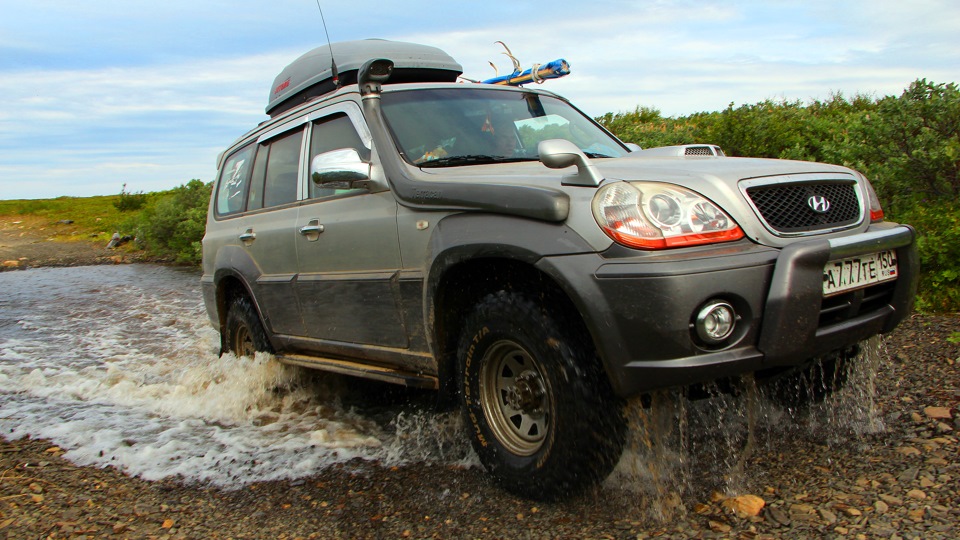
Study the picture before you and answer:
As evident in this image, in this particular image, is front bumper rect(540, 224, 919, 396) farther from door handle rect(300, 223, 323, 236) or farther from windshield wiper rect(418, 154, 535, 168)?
door handle rect(300, 223, 323, 236)

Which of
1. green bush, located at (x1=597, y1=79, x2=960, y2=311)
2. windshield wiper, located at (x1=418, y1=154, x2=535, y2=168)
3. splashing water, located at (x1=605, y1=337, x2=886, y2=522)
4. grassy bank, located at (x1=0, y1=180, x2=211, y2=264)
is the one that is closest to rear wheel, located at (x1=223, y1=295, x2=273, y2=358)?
windshield wiper, located at (x1=418, y1=154, x2=535, y2=168)

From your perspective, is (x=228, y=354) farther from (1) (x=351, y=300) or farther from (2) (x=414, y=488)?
(2) (x=414, y=488)

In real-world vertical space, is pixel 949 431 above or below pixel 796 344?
below

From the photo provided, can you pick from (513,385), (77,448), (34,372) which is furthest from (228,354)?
(513,385)

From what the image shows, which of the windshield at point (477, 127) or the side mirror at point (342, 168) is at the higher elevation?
the windshield at point (477, 127)

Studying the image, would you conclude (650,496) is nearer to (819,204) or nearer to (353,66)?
(819,204)

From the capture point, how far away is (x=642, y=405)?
2.91 meters

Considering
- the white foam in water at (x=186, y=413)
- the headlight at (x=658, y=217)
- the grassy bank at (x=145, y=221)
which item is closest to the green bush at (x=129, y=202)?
the grassy bank at (x=145, y=221)

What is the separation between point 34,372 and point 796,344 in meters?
6.58

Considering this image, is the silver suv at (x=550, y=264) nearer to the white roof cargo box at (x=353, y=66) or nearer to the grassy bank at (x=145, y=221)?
the white roof cargo box at (x=353, y=66)

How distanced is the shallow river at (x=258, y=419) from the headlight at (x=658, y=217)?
0.67m

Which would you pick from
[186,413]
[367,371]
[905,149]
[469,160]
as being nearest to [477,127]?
[469,160]

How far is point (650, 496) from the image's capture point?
308cm

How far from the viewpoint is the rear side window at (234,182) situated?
5.52 m
